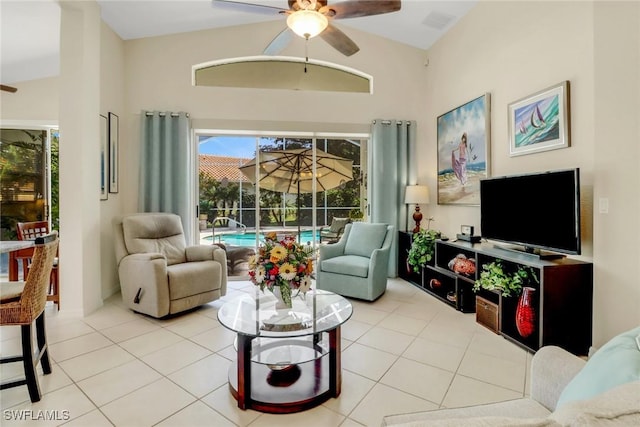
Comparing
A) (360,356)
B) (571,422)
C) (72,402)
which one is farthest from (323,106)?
(571,422)

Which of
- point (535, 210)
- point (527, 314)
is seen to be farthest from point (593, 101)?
point (527, 314)

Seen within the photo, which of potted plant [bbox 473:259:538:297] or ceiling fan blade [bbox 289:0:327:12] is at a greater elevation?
ceiling fan blade [bbox 289:0:327:12]

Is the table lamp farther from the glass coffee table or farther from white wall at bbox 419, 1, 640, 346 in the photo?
the glass coffee table

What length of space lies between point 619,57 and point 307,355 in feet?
9.65

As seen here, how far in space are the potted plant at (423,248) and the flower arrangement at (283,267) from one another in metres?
2.16

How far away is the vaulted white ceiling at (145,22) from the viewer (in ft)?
10.4

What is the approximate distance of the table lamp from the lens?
4297mm

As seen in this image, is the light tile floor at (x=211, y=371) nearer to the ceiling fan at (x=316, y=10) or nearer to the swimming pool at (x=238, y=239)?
the swimming pool at (x=238, y=239)

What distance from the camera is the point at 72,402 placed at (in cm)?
179

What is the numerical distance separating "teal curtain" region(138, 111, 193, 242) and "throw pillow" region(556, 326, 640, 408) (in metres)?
4.17

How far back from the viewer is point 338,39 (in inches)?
108

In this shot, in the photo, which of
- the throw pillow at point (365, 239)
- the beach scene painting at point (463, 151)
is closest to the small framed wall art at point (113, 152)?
the throw pillow at point (365, 239)

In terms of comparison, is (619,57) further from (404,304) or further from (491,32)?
(404,304)

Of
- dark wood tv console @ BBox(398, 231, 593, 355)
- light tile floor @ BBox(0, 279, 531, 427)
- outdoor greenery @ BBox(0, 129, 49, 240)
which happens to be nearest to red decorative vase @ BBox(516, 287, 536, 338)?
dark wood tv console @ BBox(398, 231, 593, 355)
